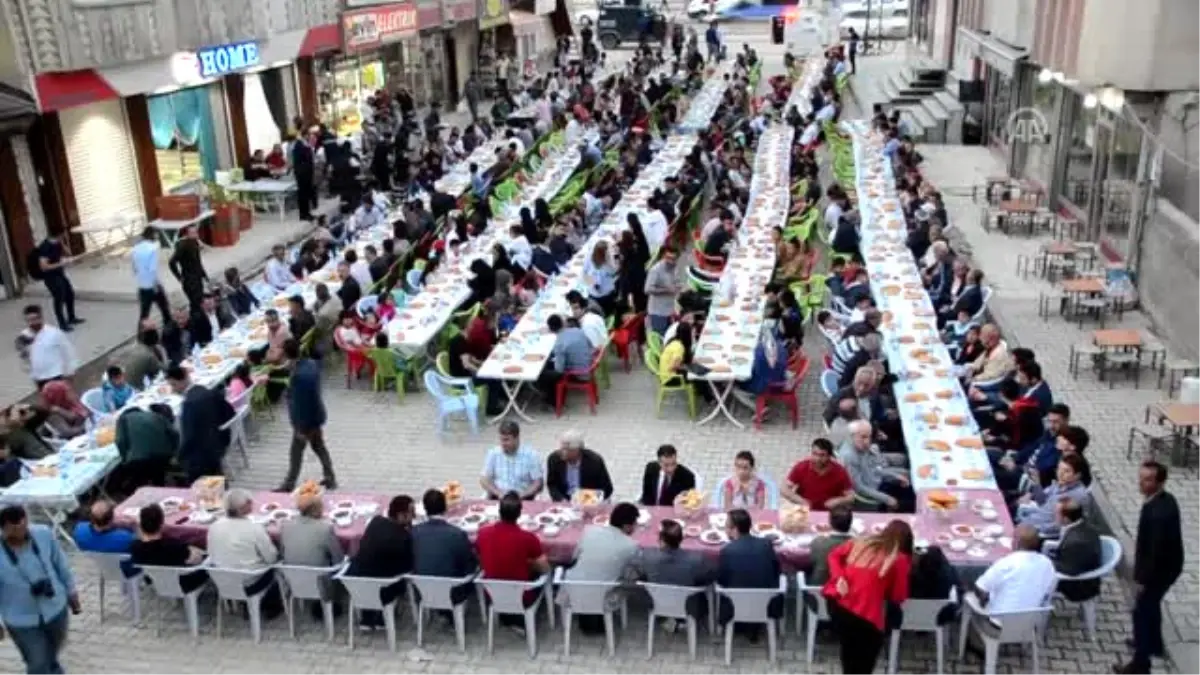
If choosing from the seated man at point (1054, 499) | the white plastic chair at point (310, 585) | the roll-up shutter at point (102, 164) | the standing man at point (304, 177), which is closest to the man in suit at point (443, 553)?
the white plastic chair at point (310, 585)

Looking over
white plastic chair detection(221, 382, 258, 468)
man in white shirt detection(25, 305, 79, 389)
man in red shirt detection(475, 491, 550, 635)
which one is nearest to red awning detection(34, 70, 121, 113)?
man in white shirt detection(25, 305, 79, 389)

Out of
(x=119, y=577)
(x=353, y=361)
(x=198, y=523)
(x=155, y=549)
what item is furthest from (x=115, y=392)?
(x=155, y=549)

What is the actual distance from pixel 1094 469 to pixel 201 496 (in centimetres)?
862

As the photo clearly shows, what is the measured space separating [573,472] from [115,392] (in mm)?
5333

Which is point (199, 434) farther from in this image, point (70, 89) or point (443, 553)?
point (70, 89)

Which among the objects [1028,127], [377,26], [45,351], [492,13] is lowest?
[45,351]

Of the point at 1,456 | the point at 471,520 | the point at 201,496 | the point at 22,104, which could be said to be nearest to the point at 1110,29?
the point at 471,520

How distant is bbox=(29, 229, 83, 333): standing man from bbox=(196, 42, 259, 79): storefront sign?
625 centimetres

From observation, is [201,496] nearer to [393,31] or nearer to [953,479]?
[953,479]

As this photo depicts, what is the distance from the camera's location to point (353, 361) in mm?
14383

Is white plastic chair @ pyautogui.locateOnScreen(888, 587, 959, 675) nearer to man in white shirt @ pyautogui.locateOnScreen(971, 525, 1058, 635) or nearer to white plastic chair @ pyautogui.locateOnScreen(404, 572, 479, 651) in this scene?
man in white shirt @ pyautogui.locateOnScreen(971, 525, 1058, 635)

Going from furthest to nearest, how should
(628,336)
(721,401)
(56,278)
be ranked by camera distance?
(56,278) → (628,336) → (721,401)

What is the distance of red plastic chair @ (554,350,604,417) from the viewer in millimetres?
13156

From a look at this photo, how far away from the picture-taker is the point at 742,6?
60562mm
